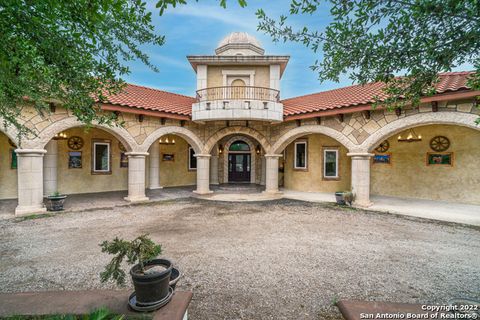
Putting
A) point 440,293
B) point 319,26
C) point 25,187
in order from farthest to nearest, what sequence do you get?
point 25,187 → point 440,293 → point 319,26

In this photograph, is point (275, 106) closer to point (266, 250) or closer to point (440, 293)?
point (266, 250)

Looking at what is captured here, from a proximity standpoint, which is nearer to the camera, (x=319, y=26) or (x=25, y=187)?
(x=319, y=26)

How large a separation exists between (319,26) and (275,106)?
721cm

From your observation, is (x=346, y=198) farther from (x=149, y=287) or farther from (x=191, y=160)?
(x=191, y=160)

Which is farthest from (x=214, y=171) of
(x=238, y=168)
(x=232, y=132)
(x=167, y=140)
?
(x=232, y=132)

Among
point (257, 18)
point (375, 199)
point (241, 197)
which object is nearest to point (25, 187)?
point (241, 197)

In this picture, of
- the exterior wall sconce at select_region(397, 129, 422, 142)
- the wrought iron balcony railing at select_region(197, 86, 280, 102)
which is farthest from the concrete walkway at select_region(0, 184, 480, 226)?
the wrought iron balcony railing at select_region(197, 86, 280, 102)

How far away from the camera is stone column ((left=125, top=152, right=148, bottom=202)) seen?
9305 millimetres

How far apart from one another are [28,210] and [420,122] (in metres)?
13.2

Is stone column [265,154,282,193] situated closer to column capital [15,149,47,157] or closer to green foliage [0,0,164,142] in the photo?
green foliage [0,0,164,142]

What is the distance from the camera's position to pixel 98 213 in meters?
7.57

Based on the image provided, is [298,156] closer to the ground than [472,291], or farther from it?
farther from it

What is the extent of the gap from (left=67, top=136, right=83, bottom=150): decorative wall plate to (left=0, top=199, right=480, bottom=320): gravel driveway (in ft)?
16.0

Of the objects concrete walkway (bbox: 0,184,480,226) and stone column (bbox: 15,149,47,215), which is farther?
concrete walkway (bbox: 0,184,480,226)
